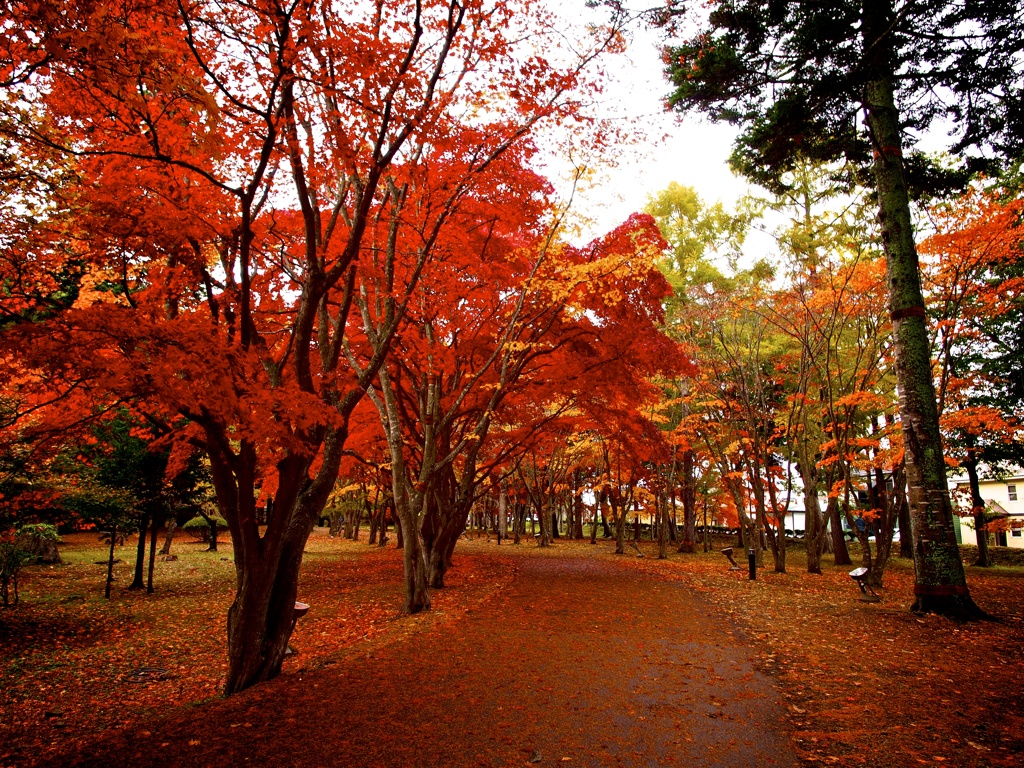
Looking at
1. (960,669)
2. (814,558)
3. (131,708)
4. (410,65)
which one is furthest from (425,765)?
(814,558)

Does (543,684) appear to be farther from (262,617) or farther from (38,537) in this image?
(38,537)

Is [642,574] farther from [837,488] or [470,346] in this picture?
[470,346]

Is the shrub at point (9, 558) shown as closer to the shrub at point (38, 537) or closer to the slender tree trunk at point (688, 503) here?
the shrub at point (38, 537)

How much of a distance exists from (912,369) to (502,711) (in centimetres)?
787

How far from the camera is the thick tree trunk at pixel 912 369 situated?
25.1 ft

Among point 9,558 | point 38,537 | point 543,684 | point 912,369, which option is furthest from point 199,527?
point 912,369

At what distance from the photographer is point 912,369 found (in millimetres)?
8234

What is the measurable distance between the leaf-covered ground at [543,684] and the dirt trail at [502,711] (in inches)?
0.9

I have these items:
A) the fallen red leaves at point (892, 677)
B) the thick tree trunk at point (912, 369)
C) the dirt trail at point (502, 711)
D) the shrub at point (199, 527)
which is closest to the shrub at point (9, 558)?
the dirt trail at point (502, 711)

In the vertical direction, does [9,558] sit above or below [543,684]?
above

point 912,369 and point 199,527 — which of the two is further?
point 199,527

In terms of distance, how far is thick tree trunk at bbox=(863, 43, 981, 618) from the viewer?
7656 millimetres

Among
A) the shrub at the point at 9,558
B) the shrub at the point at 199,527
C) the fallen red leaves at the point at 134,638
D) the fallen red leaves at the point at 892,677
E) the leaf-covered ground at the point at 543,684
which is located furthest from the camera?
the shrub at the point at 199,527

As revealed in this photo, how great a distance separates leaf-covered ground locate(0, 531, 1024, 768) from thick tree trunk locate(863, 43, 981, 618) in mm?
634
